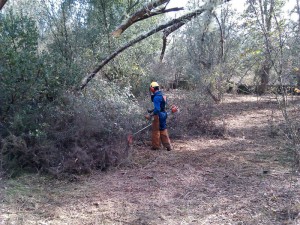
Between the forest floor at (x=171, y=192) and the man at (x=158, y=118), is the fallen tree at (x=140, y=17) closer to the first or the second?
the man at (x=158, y=118)

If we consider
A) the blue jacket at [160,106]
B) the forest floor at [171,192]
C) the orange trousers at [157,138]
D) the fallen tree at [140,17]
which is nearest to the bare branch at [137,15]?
the fallen tree at [140,17]

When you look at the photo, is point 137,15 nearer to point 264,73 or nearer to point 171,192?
point 264,73


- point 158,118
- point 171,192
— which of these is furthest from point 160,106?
point 171,192

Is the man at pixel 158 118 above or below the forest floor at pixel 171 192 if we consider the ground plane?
above

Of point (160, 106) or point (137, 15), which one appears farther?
point (137, 15)

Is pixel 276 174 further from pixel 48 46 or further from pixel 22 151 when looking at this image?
pixel 48 46

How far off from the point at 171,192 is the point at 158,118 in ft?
8.82

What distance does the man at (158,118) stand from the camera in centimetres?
753

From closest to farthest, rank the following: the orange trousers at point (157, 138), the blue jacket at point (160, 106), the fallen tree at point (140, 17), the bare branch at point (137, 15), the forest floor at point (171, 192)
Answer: the forest floor at point (171, 192), the blue jacket at point (160, 106), the orange trousers at point (157, 138), the fallen tree at point (140, 17), the bare branch at point (137, 15)

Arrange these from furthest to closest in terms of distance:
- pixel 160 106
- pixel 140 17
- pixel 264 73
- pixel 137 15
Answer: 1. pixel 140 17
2. pixel 137 15
3. pixel 264 73
4. pixel 160 106

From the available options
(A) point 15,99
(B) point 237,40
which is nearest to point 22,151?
(A) point 15,99

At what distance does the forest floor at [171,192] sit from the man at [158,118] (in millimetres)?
288

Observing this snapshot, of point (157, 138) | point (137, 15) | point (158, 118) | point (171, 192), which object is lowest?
point (171, 192)

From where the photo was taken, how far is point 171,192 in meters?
5.25
